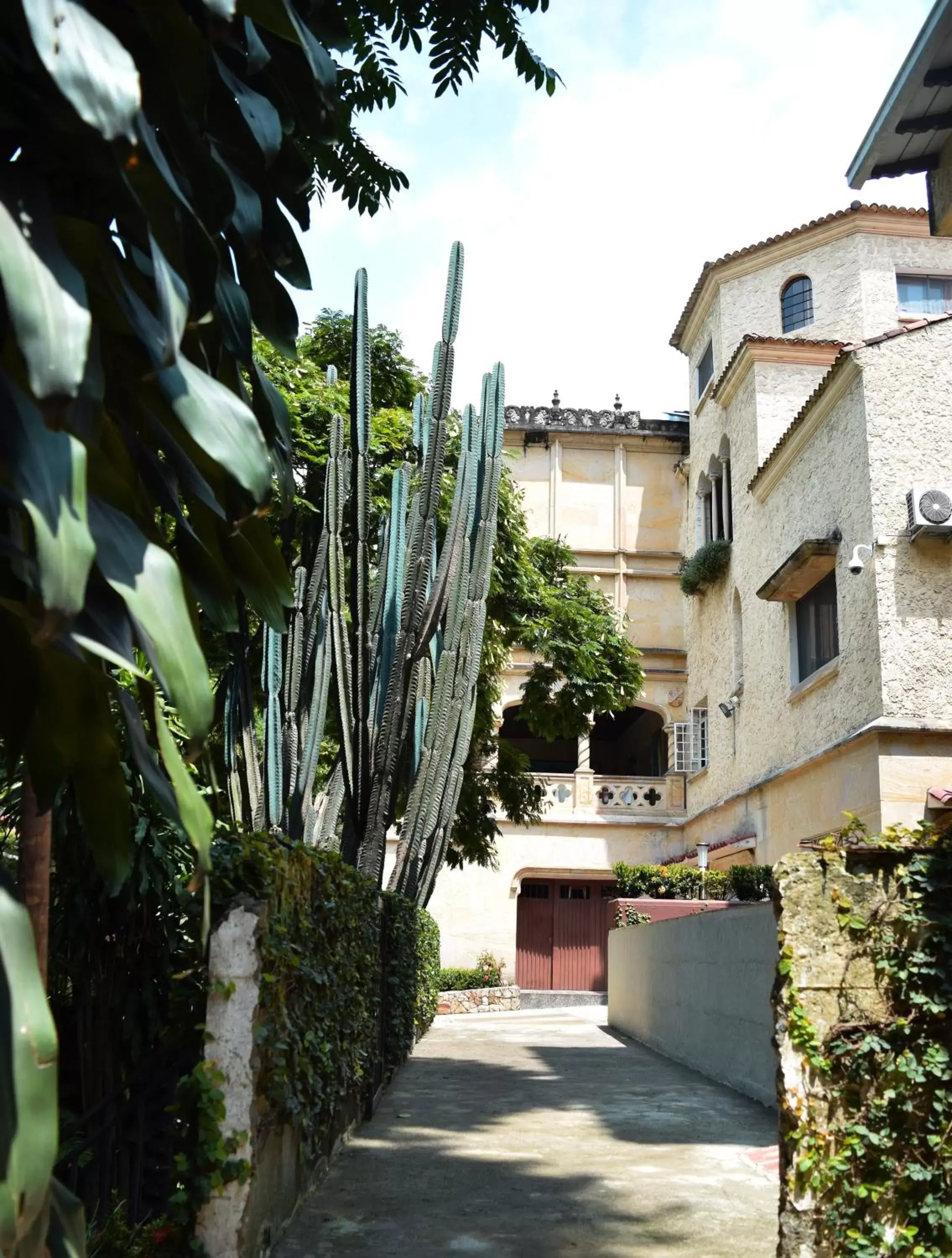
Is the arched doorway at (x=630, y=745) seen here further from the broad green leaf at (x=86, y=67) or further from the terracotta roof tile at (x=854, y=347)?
the broad green leaf at (x=86, y=67)

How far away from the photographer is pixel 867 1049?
4891 mm

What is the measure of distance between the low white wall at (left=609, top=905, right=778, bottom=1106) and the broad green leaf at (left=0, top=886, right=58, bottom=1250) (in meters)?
6.64

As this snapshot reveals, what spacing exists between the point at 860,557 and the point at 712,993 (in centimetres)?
608

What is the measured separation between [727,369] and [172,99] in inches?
900

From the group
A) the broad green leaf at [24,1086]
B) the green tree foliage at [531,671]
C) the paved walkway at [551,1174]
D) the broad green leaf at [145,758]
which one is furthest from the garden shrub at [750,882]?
the broad green leaf at [24,1086]

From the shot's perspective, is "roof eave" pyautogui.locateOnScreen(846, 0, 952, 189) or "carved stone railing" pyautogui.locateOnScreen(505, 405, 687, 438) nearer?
"roof eave" pyautogui.locateOnScreen(846, 0, 952, 189)

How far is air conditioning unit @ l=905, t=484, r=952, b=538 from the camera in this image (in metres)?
15.1

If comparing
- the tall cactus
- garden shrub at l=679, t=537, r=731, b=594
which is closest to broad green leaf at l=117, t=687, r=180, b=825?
the tall cactus

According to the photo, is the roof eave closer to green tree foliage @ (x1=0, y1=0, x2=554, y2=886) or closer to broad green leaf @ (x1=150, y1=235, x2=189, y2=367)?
green tree foliage @ (x1=0, y1=0, x2=554, y2=886)

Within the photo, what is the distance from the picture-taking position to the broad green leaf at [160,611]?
5.15 ft

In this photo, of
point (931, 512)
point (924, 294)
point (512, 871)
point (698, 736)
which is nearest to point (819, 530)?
point (931, 512)

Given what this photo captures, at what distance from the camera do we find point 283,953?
5.12m

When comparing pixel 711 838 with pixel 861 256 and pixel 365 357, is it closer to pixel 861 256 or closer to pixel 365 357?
pixel 861 256

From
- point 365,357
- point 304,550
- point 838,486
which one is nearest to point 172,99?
point 365,357
